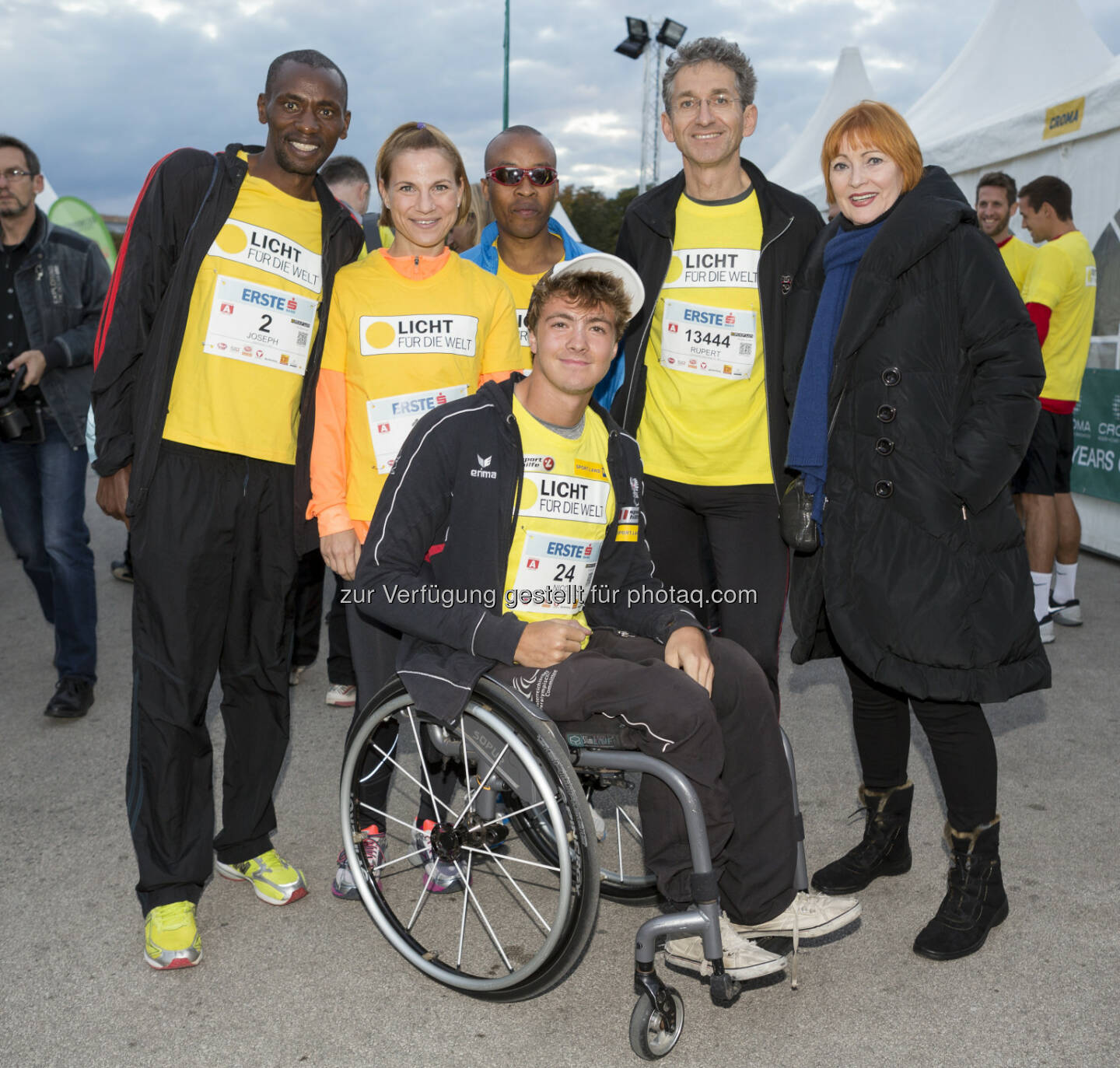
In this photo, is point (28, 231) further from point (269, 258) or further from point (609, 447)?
point (609, 447)

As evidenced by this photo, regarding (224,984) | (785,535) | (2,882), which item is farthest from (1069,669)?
(2,882)

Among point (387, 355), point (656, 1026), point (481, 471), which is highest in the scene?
point (387, 355)

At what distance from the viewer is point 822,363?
2617 mm

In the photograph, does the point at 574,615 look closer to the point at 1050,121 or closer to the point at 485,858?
the point at 485,858

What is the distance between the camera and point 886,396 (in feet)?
8.01

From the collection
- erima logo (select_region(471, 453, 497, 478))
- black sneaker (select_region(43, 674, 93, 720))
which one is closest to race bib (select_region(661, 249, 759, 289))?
erima logo (select_region(471, 453, 497, 478))

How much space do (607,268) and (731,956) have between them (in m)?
1.56

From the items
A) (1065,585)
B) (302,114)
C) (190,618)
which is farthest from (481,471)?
(1065,585)

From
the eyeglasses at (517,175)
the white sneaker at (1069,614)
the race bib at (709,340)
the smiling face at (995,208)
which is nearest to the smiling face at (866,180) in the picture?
the race bib at (709,340)

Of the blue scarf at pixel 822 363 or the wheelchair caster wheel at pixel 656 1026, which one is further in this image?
the blue scarf at pixel 822 363

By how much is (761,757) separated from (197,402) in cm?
153

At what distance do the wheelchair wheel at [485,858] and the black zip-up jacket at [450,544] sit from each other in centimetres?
13

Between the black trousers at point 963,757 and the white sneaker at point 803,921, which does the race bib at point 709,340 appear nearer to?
the black trousers at point 963,757

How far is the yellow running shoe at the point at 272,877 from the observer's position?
284 cm
